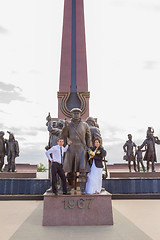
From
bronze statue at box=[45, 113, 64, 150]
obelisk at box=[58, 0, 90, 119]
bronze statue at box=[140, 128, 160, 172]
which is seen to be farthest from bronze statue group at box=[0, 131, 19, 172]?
bronze statue at box=[140, 128, 160, 172]

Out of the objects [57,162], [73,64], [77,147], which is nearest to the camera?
[57,162]

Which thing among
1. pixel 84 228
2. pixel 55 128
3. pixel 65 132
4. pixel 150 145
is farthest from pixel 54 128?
pixel 150 145

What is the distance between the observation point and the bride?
5.09 m

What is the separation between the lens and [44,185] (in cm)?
836

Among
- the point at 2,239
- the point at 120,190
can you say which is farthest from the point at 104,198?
the point at 120,190

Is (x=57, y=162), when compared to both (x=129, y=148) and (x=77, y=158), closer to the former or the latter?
(x=77, y=158)

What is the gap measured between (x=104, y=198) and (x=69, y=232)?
1030 mm

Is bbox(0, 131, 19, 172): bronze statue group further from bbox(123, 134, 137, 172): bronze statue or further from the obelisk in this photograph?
bbox(123, 134, 137, 172): bronze statue

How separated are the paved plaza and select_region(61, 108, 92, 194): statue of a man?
95cm

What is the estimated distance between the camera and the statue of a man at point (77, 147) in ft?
16.8

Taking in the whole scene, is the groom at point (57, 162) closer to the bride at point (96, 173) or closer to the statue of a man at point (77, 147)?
the statue of a man at point (77, 147)

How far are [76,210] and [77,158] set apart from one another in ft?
3.57

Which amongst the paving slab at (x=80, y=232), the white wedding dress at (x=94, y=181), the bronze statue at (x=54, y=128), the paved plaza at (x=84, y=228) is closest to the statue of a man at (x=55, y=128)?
the bronze statue at (x=54, y=128)

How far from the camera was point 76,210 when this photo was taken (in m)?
4.75
